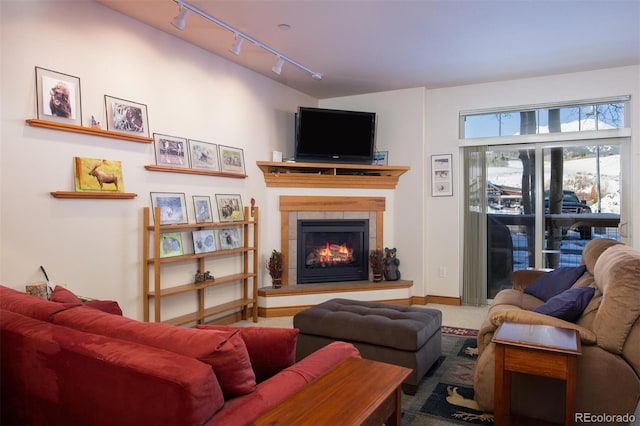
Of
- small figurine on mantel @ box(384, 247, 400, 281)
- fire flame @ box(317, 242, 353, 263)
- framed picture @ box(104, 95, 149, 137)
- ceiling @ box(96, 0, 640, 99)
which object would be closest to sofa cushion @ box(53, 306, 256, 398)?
framed picture @ box(104, 95, 149, 137)

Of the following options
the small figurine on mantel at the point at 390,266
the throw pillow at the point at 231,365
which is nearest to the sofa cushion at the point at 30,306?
the throw pillow at the point at 231,365

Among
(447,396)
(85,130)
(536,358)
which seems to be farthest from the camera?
(85,130)

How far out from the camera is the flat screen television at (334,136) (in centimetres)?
533

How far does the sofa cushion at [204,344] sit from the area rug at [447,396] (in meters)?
1.47

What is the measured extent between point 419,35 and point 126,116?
2.68 m

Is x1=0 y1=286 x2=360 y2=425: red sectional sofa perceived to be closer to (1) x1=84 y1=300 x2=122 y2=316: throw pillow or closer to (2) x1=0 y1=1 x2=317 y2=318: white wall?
(1) x1=84 y1=300 x2=122 y2=316: throw pillow

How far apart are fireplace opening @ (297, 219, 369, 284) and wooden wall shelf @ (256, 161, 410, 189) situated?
0.49m

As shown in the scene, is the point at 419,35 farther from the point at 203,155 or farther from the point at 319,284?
the point at 319,284

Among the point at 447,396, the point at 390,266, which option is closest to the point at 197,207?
the point at 390,266

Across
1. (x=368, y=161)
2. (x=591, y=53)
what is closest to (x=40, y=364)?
(x=368, y=161)

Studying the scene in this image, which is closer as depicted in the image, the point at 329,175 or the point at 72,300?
the point at 72,300

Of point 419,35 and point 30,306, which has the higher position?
point 419,35

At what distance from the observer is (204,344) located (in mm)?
1348

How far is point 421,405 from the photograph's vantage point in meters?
2.71
